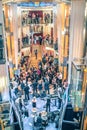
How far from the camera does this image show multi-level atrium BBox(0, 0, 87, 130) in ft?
32.9

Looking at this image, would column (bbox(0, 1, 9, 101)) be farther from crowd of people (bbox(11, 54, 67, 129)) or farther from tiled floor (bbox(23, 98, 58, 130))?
tiled floor (bbox(23, 98, 58, 130))

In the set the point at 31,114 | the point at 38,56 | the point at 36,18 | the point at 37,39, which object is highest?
the point at 36,18

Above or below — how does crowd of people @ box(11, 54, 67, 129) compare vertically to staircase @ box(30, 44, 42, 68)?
below

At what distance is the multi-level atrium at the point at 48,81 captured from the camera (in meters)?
10.0

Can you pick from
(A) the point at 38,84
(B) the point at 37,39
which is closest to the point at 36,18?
(B) the point at 37,39

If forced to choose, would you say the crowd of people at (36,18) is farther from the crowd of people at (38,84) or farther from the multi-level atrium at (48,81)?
the crowd of people at (38,84)

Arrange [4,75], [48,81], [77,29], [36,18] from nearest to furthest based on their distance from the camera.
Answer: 1. [4,75]
2. [77,29]
3. [48,81]
4. [36,18]

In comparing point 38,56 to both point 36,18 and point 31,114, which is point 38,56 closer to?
point 36,18

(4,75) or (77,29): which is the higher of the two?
(77,29)

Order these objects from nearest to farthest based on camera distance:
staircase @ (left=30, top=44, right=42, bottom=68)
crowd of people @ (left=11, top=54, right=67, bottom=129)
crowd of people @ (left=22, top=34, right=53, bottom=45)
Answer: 1. crowd of people @ (left=11, top=54, right=67, bottom=129)
2. staircase @ (left=30, top=44, right=42, bottom=68)
3. crowd of people @ (left=22, top=34, right=53, bottom=45)

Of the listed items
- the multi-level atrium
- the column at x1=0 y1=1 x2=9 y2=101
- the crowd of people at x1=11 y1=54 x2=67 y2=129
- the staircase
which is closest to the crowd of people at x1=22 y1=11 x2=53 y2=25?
the staircase

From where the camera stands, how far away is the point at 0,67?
10.0 m

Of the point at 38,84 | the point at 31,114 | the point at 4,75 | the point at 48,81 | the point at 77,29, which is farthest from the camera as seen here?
the point at 48,81

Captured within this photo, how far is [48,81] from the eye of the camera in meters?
15.0
